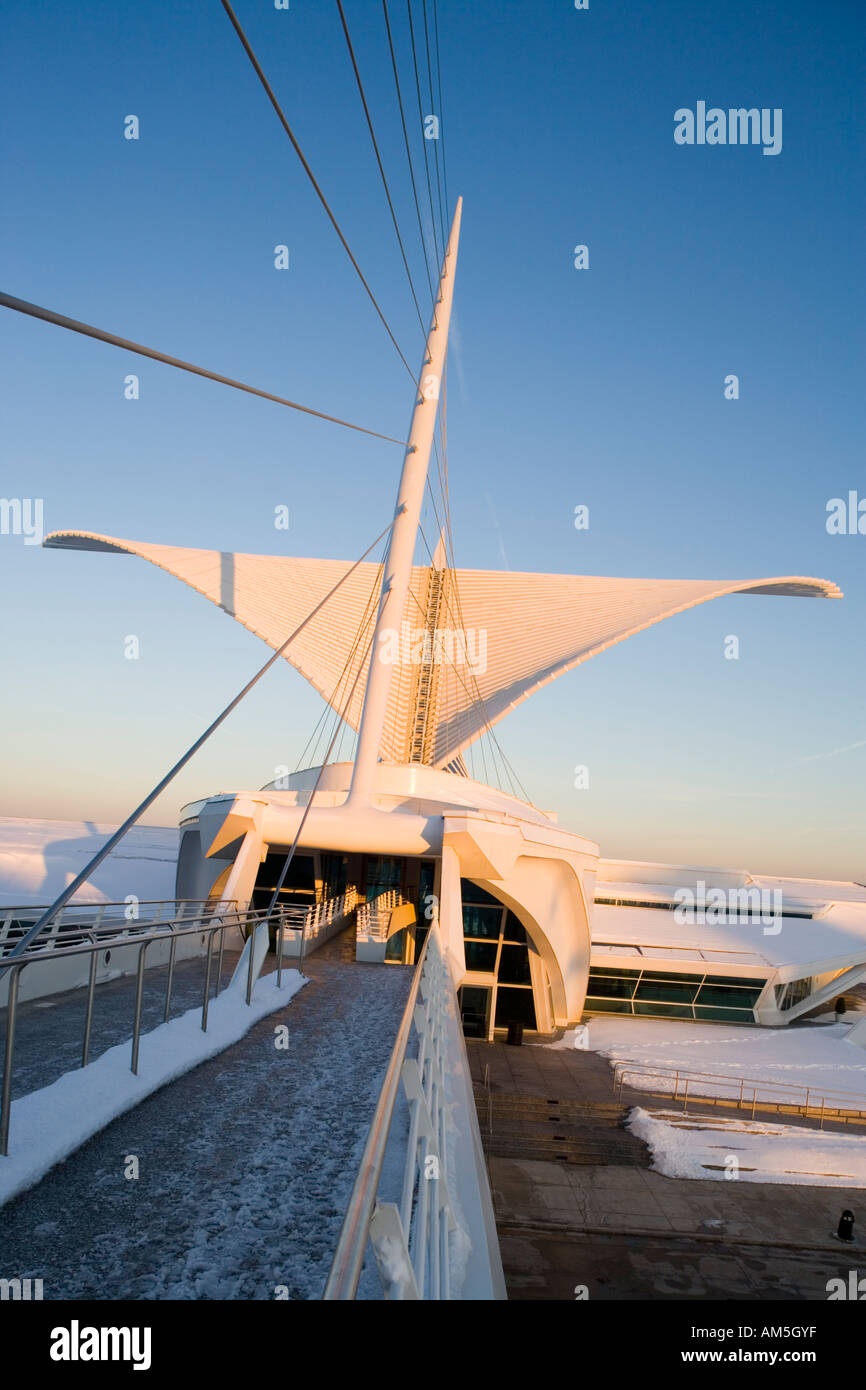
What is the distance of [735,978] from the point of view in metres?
27.5

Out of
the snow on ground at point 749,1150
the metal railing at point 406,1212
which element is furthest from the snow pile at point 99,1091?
the snow on ground at point 749,1150

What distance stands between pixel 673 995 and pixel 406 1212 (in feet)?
91.3

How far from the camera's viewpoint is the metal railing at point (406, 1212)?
5.25 ft

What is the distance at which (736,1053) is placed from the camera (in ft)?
75.4

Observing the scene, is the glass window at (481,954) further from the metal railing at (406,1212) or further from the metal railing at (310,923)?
the metal railing at (406,1212)

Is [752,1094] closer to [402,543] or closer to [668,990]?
[668,990]

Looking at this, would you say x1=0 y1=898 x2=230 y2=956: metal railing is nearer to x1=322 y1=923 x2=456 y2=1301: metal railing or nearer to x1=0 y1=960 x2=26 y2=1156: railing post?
x1=0 y1=960 x2=26 y2=1156: railing post

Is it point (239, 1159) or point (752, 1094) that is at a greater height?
point (239, 1159)

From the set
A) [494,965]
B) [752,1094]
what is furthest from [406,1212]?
[494,965]

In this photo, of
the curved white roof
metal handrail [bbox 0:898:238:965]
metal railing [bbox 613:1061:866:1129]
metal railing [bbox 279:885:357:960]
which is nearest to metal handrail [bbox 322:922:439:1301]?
metal handrail [bbox 0:898:238:965]
